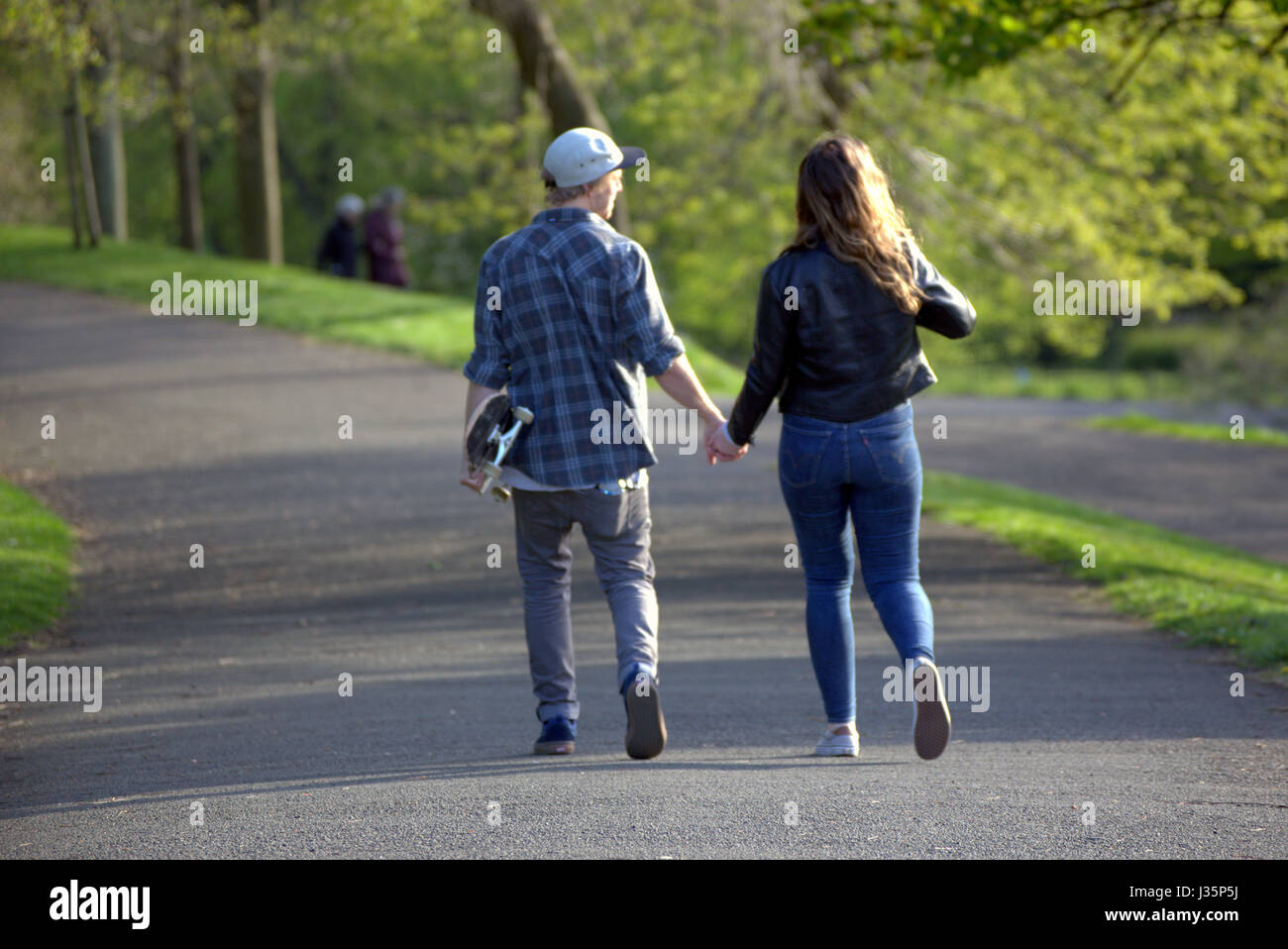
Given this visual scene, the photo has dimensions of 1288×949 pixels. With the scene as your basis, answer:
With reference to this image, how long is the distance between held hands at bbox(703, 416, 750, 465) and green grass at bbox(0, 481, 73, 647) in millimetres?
4275

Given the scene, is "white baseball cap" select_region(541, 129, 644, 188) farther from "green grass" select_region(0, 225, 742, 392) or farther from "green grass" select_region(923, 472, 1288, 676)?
"green grass" select_region(0, 225, 742, 392)

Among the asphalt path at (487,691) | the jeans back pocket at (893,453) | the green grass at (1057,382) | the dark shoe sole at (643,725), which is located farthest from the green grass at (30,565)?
Result: the green grass at (1057,382)

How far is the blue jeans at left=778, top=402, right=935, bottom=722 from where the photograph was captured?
5.02 metres

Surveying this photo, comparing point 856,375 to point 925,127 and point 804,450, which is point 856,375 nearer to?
point 804,450

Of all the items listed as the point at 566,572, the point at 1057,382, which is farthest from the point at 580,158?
the point at 1057,382

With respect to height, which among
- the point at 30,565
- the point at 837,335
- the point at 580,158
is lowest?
the point at 30,565

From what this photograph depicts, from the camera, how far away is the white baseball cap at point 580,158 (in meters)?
5.23

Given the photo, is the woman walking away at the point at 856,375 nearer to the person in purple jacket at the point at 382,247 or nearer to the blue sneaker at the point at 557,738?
the blue sneaker at the point at 557,738

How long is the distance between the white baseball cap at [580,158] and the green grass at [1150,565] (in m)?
3.80

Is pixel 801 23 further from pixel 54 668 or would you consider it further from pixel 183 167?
pixel 183 167

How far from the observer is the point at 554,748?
5.38 m

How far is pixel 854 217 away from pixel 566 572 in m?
1.55

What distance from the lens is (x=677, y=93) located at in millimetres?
21781

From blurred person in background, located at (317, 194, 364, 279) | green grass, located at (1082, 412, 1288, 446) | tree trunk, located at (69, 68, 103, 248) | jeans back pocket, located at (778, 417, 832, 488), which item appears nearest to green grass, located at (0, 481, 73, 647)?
jeans back pocket, located at (778, 417, 832, 488)
